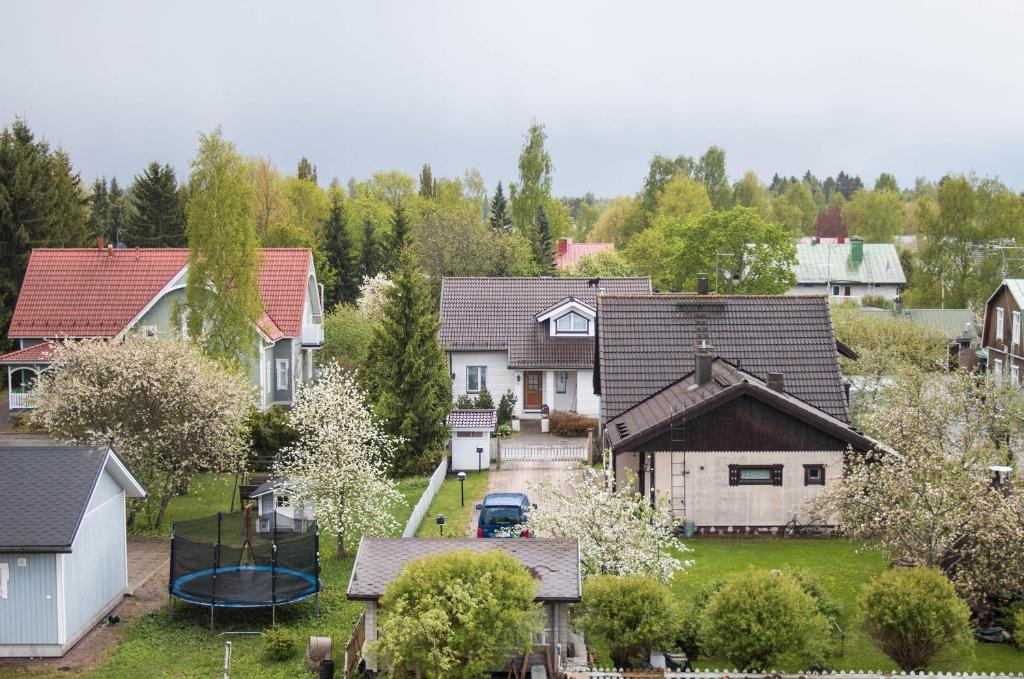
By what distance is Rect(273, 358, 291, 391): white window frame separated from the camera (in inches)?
1747

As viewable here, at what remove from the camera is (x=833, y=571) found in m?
25.5

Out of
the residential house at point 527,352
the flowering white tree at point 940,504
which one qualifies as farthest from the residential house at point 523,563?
the residential house at point 527,352

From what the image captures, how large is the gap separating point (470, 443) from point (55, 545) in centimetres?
1763

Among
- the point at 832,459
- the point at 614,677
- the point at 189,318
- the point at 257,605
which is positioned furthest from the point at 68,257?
the point at 614,677

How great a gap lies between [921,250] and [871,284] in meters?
13.5

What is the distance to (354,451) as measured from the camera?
89.5 feet

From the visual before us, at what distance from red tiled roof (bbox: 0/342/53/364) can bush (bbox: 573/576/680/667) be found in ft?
93.2

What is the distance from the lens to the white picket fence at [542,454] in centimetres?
3775

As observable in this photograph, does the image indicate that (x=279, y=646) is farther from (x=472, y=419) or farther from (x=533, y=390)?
(x=533, y=390)

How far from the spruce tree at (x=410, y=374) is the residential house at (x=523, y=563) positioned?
1453cm

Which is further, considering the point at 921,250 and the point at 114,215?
the point at 114,215

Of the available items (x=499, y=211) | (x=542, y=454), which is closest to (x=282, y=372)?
(x=542, y=454)

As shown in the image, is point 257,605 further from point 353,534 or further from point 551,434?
point 551,434

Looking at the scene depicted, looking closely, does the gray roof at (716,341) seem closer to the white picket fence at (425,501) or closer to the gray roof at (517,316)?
the white picket fence at (425,501)
